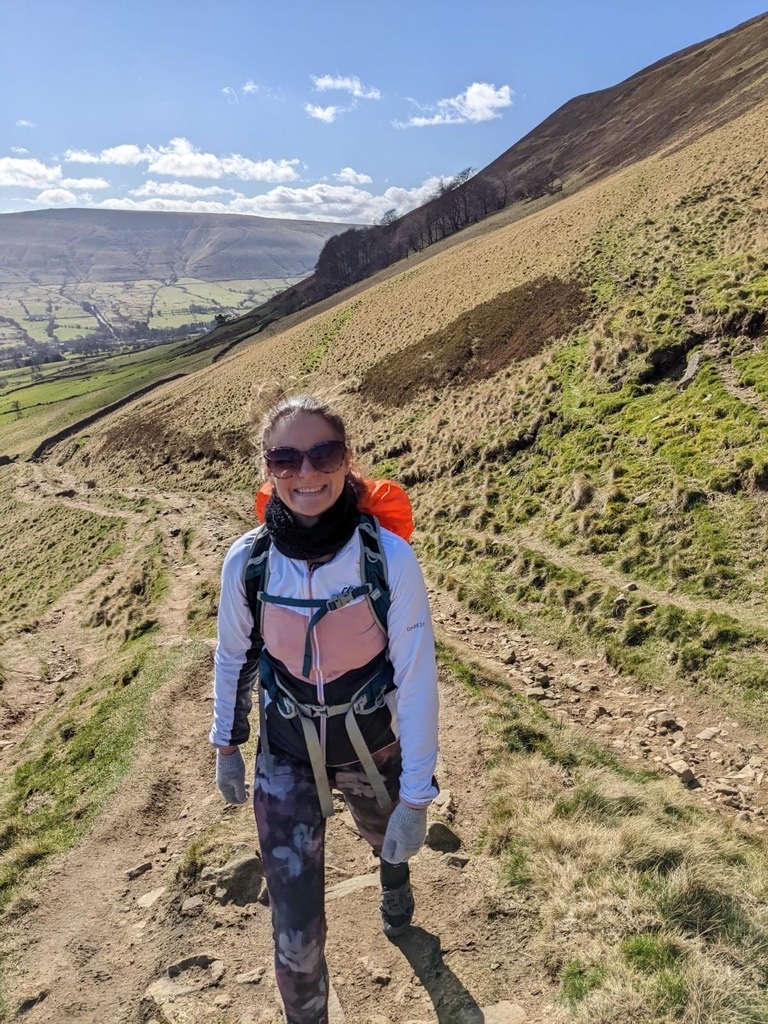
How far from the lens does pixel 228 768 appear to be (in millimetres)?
4328

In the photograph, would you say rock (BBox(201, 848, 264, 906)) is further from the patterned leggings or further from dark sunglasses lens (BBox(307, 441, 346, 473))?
dark sunglasses lens (BBox(307, 441, 346, 473))

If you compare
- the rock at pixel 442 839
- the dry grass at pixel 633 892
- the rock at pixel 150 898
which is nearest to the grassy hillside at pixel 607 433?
the dry grass at pixel 633 892

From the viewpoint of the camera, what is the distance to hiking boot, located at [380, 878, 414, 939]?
15.4 feet

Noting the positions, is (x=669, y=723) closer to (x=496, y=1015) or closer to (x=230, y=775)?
(x=496, y=1015)

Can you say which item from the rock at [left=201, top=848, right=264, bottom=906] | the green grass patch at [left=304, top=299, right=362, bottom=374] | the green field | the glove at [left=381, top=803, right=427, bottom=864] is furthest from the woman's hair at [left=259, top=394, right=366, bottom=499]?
the green field

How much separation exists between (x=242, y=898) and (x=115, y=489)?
3427 cm

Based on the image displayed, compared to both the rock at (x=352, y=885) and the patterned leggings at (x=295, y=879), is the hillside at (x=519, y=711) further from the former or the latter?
the patterned leggings at (x=295, y=879)

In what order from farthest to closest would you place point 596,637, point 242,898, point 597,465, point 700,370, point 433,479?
point 433,479 → point 700,370 → point 597,465 → point 596,637 → point 242,898

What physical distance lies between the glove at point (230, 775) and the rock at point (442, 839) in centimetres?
230

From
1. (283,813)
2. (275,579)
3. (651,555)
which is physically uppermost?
(275,579)

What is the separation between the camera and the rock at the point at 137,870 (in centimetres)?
625

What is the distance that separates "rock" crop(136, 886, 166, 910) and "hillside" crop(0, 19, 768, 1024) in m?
0.13

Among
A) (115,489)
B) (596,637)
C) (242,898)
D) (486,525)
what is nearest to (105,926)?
(242,898)

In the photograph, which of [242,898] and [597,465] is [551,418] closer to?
[597,465]
